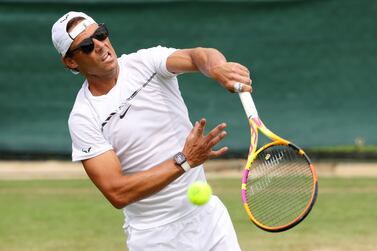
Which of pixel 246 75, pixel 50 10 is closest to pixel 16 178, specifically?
pixel 50 10

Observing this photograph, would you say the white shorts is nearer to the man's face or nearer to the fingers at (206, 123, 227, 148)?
the fingers at (206, 123, 227, 148)

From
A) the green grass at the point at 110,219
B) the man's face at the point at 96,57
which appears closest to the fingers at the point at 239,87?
the man's face at the point at 96,57

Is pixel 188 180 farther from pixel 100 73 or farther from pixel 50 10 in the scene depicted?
pixel 50 10

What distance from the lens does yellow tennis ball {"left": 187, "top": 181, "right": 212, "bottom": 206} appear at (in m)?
4.05

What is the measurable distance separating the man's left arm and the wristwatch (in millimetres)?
360

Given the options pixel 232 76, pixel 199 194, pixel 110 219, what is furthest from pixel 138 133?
pixel 110 219

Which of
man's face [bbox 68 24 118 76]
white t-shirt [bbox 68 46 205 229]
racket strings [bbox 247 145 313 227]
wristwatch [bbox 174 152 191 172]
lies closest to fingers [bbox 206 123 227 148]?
wristwatch [bbox 174 152 191 172]

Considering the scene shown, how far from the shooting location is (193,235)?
14.1 feet

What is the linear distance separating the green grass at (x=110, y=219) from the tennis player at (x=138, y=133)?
8.06 feet

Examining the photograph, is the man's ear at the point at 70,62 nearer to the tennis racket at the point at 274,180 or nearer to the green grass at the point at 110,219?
the tennis racket at the point at 274,180

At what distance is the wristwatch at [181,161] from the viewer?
4019mm

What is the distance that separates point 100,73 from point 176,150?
491 mm

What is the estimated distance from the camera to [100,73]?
14.0ft

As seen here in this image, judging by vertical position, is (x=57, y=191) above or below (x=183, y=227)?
below
